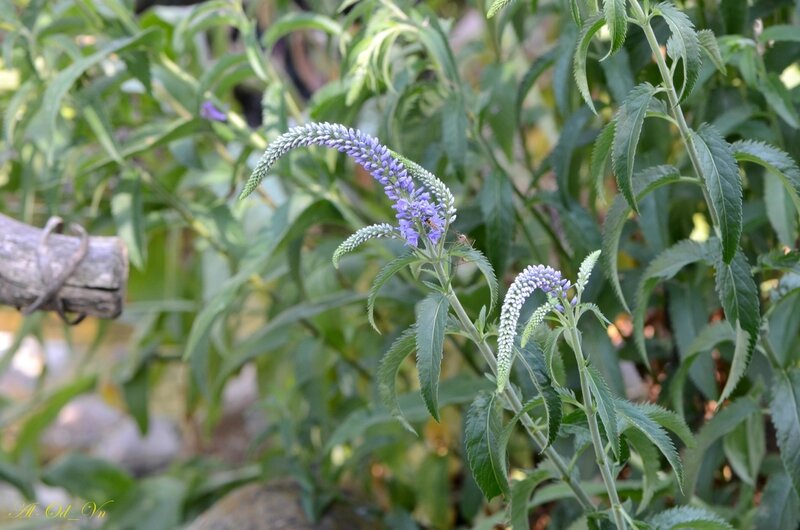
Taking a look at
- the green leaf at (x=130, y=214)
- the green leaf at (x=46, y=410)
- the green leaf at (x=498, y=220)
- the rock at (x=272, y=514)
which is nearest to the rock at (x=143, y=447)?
the green leaf at (x=46, y=410)

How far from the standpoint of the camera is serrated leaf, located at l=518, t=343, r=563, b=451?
738mm

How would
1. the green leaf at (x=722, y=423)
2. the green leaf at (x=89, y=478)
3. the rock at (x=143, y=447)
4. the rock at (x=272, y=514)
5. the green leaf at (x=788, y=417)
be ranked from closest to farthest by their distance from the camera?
the green leaf at (x=788, y=417) < the green leaf at (x=722, y=423) < the rock at (x=272, y=514) < the green leaf at (x=89, y=478) < the rock at (x=143, y=447)

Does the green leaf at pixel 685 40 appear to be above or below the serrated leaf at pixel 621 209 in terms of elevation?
above

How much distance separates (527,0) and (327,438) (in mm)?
716

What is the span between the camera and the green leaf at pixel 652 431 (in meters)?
0.73

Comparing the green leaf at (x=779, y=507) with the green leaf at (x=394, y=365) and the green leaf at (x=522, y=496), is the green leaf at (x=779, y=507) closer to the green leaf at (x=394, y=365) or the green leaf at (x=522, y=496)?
the green leaf at (x=522, y=496)

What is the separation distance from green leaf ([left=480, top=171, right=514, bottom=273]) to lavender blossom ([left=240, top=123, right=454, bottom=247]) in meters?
0.40

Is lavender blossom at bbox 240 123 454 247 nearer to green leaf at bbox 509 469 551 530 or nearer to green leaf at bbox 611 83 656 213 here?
green leaf at bbox 611 83 656 213

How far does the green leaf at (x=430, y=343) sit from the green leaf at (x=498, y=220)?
0.38 metres

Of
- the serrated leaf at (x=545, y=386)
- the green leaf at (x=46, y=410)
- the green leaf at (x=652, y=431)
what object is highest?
the serrated leaf at (x=545, y=386)

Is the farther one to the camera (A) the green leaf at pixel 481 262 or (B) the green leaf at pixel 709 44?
(B) the green leaf at pixel 709 44

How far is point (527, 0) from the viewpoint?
1.37 meters

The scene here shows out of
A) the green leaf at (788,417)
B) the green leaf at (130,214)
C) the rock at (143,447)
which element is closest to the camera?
the green leaf at (788,417)

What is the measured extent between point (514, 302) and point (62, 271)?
0.68 meters
